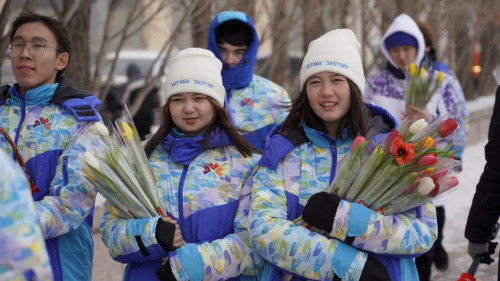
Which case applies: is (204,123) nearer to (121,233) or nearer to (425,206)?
(121,233)

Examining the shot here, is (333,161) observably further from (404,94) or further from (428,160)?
(404,94)

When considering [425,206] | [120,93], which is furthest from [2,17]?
[120,93]

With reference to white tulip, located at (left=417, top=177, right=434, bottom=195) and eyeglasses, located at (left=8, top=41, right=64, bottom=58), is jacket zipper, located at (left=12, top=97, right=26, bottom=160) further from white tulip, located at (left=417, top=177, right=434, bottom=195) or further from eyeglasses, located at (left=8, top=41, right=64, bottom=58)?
white tulip, located at (left=417, top=177, right=434, bottom=195)

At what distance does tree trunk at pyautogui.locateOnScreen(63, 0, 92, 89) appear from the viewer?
21.0 feet

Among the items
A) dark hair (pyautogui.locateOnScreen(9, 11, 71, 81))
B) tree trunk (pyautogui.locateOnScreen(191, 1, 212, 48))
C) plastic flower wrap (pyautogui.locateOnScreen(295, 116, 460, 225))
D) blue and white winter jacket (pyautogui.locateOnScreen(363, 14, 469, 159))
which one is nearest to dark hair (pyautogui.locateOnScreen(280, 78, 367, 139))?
plastic flower wrap (pyautogui.locateOnScreen(295, 116, 460, 225))

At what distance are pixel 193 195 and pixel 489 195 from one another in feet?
4.30

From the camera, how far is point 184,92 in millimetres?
3750

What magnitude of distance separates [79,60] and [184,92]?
2.90 m

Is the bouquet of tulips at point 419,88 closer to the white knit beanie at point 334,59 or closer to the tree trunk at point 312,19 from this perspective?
the white knit beanie at point 334,59

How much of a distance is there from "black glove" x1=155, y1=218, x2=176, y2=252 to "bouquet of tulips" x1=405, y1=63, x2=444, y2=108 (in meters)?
3.10

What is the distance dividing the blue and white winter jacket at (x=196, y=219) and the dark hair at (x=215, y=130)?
0.9 inches

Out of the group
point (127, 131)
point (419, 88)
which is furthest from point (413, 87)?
point (127, 131)

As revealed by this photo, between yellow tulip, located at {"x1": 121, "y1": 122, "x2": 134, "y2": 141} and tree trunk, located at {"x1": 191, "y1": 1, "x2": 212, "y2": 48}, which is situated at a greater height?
tree trunk, located at {"x1": 191, "y1": 1, "x2": 212, "y2": 48}

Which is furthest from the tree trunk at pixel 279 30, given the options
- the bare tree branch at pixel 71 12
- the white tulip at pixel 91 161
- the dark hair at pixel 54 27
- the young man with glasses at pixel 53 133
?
the white tulip at pixel 91 161
